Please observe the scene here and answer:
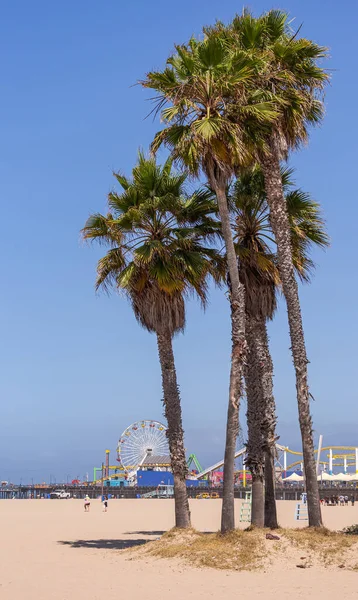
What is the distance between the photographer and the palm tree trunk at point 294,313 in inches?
744

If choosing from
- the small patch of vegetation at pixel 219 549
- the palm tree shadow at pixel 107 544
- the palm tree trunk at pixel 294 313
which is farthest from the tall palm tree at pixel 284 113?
the palm tree shadow at pixel 107 544

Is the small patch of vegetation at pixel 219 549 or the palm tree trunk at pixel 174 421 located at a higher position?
the palm tree trunk at pixel 174 421

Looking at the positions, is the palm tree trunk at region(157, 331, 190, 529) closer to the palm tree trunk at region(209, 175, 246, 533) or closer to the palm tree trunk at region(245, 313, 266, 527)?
the palm tree trunk at region(245, 313, 266, 527)

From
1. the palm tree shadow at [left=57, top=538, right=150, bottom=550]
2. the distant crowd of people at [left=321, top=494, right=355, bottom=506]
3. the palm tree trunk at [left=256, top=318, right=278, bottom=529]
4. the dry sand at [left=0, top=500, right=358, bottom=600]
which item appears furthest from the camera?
the distant crowd of people at [left=321, top=494, right=355, bottom=506]

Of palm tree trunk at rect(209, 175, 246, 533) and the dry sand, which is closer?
the dry sand

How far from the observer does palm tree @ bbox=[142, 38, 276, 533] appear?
719 inches

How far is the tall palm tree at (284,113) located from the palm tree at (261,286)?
52.5 inches

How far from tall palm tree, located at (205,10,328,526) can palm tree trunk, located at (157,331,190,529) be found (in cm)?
336

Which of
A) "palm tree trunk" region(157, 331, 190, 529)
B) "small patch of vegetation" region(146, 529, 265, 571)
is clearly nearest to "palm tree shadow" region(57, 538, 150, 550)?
"palm tree trunk" region(157, 331, 190, 529)

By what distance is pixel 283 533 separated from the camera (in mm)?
17719

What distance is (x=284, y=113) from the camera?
19844 mm

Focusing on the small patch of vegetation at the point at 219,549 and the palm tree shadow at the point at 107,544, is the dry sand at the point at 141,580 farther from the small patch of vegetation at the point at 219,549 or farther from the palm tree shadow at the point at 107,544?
the palm tree shadow at the point at 107,544

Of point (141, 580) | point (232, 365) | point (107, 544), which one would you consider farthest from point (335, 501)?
point (141, 580)

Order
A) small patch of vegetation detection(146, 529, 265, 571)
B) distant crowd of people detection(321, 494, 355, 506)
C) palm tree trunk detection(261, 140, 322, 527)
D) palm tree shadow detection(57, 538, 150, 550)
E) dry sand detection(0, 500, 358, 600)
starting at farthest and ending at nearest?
1. distant crowd of people detection(321, 494, 355, 506)
2. palm tree shadow detection(57, 538, 150, 550)
3. palm tree trunk detection(261, 140, 322, 527)
4. small patch of vegetation detection(146, 529, 265, 571)
5. dry sand detection(0, 500, 358, 600)
